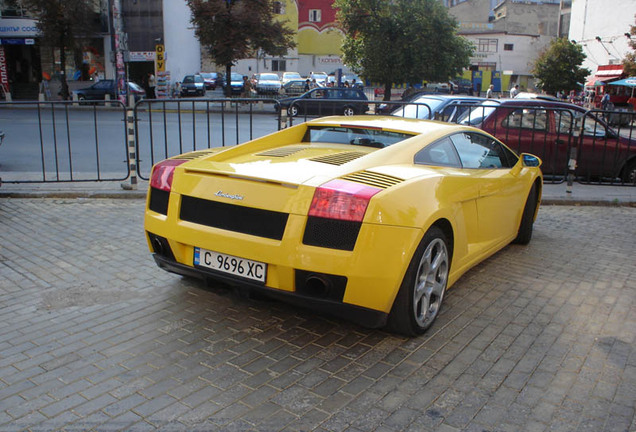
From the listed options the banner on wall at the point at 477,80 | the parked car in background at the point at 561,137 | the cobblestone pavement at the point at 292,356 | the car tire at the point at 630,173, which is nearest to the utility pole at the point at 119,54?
the parked car in background at the point at 561,137

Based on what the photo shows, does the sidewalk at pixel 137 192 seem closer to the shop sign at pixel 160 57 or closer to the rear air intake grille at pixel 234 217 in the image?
the rear air intake grille at pixel 234 217

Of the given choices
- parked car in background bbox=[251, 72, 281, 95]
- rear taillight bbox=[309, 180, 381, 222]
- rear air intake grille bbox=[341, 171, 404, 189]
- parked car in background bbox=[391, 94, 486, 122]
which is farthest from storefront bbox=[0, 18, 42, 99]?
rear taillight bbox=[309, 180, 381, 222]

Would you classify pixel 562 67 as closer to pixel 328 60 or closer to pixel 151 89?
pixel 151 89

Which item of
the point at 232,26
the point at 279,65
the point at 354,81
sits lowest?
the point at 354,81

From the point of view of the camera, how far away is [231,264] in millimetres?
3865

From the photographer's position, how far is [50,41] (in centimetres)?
3303

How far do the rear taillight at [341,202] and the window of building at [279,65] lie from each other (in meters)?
67.5

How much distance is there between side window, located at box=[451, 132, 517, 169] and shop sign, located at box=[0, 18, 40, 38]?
40.1m

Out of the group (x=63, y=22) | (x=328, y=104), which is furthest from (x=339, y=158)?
(x=63, y=22)

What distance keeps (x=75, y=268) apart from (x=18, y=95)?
39.2 meters

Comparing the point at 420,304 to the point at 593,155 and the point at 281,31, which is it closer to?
the point at 593,155

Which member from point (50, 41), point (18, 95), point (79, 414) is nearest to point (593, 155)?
point (79, 414)

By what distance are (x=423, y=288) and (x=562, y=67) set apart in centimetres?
4420

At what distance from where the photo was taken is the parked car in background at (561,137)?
10.1 m
